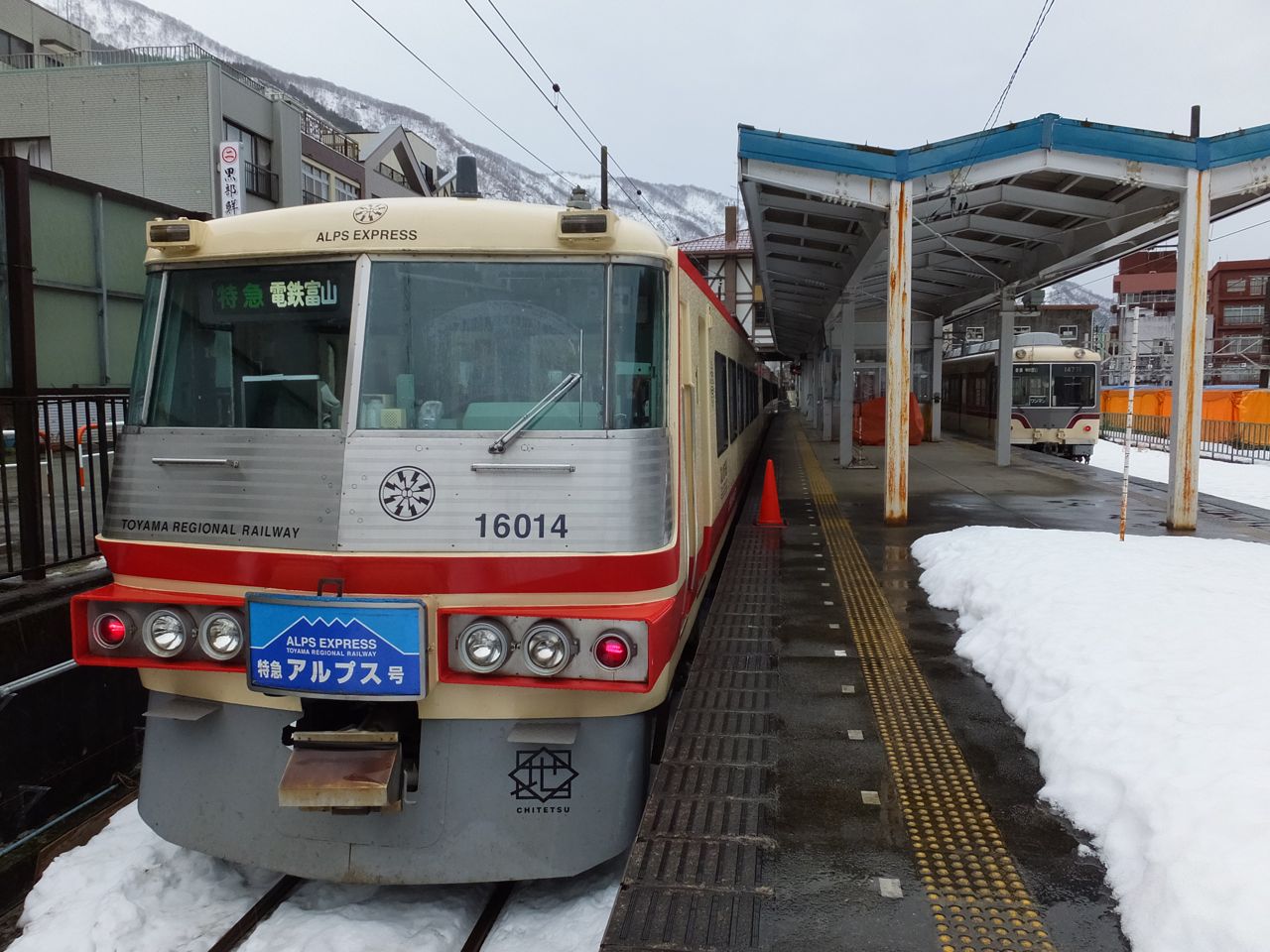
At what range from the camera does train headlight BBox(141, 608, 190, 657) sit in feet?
11.8

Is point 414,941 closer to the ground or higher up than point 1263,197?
closer to the ground

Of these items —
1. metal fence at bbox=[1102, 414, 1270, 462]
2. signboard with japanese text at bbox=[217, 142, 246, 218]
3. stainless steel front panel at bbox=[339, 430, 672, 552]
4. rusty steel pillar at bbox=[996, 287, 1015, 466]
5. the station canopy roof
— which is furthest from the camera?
metal fence at bbox=[1102, 414, 1270, 462]

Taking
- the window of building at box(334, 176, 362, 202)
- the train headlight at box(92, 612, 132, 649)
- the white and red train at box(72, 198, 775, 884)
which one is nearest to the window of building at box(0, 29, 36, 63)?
the window of building at box(334, 176, 362, 202)

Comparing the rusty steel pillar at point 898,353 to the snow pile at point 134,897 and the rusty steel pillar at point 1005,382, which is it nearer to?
the rusty steel pillar at point 1005,382

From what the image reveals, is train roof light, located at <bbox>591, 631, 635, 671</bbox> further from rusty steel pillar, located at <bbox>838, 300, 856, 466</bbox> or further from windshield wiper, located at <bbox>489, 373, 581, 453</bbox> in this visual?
rusty steel pillar, located at <bbox>838, 300, 856, 466</bbox>

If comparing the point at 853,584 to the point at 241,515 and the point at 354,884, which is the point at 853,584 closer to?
the point at 354,884

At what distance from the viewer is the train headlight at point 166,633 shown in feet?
11.8

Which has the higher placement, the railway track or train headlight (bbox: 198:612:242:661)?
train headlight (bbox: 198:612:242:661)

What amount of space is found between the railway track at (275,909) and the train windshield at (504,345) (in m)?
1.99

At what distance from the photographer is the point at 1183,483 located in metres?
10.0

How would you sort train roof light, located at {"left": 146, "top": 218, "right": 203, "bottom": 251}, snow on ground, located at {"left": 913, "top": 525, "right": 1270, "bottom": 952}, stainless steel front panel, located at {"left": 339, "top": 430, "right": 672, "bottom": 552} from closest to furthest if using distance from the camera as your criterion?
snow on ground, located at {"left": 913, "top": 525, "right": 1270, "bottom": 952}, stainless steel front panel, located at {"left": 339, "top": 430, "right": 672, "bottom": 552}, train roof light, located at {"left": 146, "top": 218, "right": 203, "bottom": 251}

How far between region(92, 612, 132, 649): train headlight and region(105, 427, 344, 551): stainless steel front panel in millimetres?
333

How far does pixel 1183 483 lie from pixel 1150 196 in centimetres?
352

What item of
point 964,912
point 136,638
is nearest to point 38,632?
point 136,638
